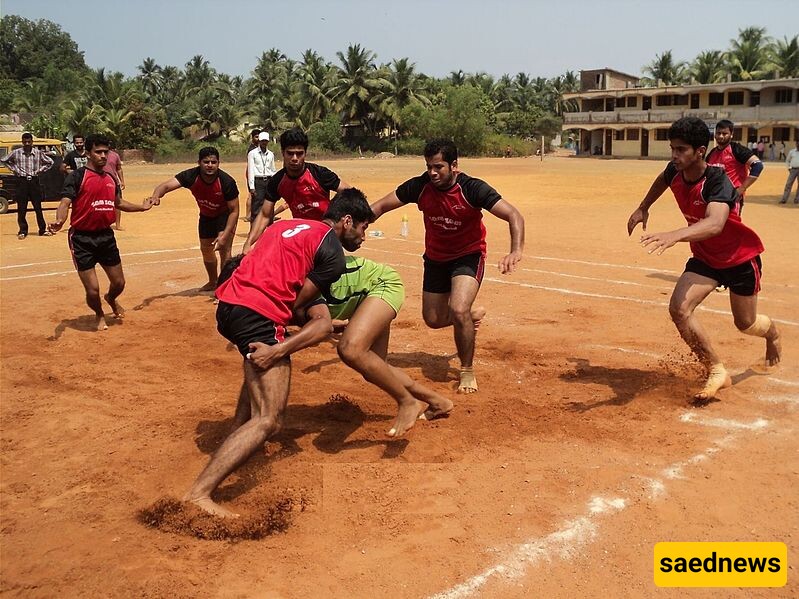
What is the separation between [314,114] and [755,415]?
79430 mm

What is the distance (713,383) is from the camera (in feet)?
20.8

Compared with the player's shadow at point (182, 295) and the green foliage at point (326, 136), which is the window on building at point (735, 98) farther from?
the player's shadow at point (182, 295)

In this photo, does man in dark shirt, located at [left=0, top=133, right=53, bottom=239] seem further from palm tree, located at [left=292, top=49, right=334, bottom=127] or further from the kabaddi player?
palm tree, located at [left=292, top=49, right=334, bottom=127]

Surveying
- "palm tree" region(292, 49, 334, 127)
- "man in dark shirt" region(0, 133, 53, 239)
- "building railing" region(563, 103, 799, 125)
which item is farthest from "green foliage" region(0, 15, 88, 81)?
"man in dark shirt" region(0, 133, 53, 239)

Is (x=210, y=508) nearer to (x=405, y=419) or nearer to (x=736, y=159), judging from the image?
(x=405, y=419)

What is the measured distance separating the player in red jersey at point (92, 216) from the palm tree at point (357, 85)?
7215 centimetres

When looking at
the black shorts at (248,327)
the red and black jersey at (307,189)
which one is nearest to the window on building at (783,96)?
the red and black jersey at (307,189)

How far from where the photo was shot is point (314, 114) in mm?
81938

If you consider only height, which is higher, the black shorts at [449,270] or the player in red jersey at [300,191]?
the player in red jersey at [300,191]

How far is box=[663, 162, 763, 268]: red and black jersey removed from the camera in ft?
20.7

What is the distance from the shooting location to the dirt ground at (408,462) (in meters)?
3.97

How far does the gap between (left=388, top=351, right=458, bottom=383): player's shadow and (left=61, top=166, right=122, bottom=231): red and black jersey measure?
158 inches

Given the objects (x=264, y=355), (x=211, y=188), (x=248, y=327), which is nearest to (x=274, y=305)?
(x=248, y=327)

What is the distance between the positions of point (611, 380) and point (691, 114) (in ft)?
203
